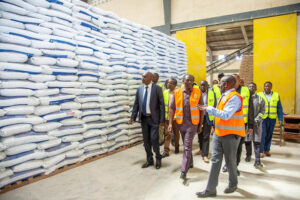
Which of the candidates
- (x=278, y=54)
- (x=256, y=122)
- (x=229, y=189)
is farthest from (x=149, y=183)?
(x=278, y=54)

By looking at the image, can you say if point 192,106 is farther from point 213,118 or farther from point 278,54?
point 278,54

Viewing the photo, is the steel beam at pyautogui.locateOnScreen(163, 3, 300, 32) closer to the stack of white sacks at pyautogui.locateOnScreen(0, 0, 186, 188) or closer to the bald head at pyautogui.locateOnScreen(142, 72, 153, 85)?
the stack of white sacks at pyautogui.locateOnScreen(0, 0, 186, 188)

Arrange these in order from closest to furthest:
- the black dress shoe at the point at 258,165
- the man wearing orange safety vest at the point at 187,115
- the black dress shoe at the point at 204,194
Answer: the black dress shoe at the point at 204,194 → the man wearing orange safety vest at the point at 187,115 → the black dress shoe at the point at 258,165

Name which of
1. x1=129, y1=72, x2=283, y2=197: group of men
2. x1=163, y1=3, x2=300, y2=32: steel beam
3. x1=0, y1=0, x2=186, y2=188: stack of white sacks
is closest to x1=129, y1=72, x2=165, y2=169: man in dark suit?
x1=129, y1=72, x2=283, y2=197: group of men

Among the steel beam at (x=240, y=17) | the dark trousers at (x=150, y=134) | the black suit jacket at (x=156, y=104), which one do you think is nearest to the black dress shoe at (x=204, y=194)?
the dark trousers at (x=150, y=134)

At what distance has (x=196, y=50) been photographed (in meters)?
7.85

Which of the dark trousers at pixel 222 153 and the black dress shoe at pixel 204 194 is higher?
the dark trousers at pixel 222 153

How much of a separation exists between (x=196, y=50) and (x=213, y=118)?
5.04 metres

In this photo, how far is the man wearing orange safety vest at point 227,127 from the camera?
219 cm

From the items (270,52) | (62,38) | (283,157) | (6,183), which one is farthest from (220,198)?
(270,52)

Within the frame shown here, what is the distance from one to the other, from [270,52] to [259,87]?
124cm

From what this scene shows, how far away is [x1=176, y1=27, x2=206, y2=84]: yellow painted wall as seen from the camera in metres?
7.71

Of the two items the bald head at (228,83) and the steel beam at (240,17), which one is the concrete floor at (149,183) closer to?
the bald head at (228,83)

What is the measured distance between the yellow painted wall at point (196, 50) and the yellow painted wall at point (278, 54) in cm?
191
